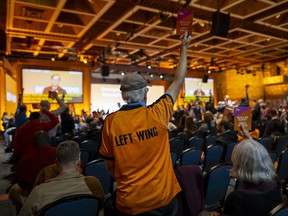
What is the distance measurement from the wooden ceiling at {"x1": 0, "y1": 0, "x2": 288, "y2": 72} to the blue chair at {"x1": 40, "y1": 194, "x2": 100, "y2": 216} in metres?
6.39

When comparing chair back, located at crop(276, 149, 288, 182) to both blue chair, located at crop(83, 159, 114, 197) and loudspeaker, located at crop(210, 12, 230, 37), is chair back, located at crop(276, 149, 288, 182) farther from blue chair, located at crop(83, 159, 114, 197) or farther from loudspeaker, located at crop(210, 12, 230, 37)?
loudspeaker, located at crop(210, 12, 230, 37)

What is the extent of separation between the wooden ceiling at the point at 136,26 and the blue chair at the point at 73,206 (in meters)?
6.39

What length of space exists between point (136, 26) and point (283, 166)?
8.41 meters

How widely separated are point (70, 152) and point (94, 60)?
48.3ft

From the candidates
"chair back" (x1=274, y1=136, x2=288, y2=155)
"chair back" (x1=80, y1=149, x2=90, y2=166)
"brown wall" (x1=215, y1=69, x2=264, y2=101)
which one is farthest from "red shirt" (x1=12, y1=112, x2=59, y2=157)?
"brown wall" (x1=215, y1=69, x2=264, y2=101)

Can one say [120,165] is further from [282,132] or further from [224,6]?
[224,6]

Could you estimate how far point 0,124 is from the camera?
1201cm

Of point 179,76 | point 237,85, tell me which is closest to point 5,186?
point 179,76

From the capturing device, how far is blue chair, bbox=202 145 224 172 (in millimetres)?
3847

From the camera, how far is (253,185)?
157cm

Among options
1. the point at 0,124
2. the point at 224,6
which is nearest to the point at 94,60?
the point at 0,124

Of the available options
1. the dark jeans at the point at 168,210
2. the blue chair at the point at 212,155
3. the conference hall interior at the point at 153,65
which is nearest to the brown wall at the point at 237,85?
the conference hall interior at the point at 153,65

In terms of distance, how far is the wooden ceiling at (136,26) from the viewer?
26.2ft

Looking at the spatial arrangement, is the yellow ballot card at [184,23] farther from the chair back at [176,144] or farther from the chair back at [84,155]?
the chair back at [176,144]
